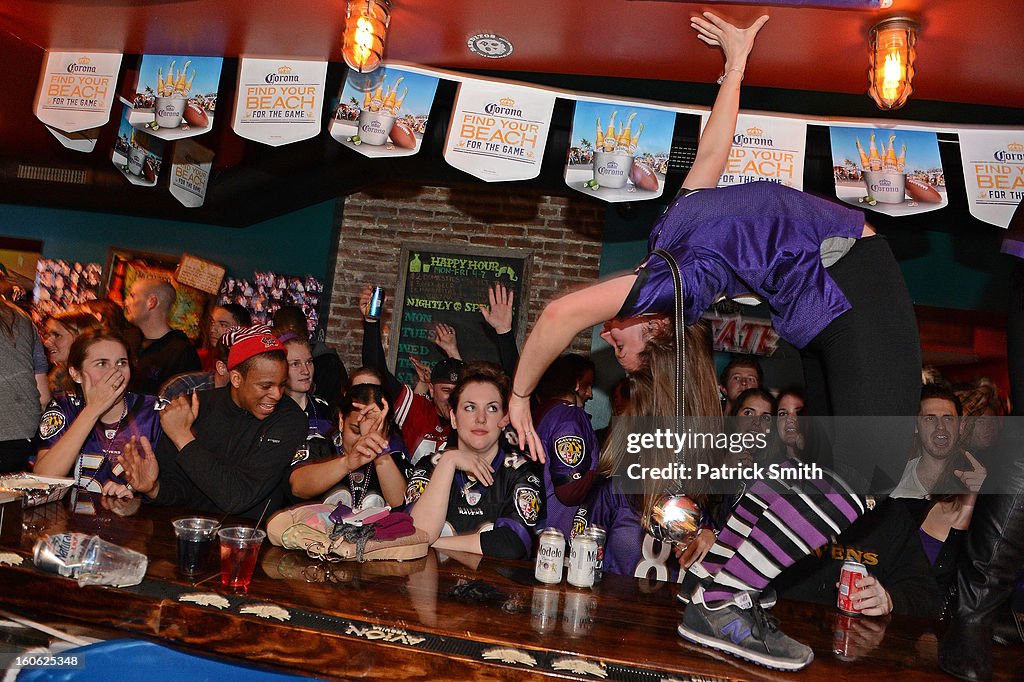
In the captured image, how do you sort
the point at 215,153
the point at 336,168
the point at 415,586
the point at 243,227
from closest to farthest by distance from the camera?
the point at 415,586
the point at 336,168
the point at 215,153
the point at 243,227

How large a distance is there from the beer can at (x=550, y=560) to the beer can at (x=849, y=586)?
0.65 metres

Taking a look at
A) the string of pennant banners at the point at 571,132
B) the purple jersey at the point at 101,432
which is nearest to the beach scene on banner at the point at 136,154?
the string of pennant banners at the point at 571,132

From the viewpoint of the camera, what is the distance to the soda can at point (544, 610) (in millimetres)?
1530

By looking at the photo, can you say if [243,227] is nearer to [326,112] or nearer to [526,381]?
[326,112]

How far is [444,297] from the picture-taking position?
548cm

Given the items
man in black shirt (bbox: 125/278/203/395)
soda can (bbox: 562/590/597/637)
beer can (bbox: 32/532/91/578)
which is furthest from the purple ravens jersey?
man in black shirt (bbox: 125/278/203/395)

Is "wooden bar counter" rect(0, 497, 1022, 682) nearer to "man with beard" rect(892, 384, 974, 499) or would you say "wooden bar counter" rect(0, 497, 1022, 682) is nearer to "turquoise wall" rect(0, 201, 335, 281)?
"man with beard" rect(892, 384, 974, 499)

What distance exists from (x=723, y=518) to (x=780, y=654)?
46.2 inches

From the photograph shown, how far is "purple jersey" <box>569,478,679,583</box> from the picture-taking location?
95.7 inches

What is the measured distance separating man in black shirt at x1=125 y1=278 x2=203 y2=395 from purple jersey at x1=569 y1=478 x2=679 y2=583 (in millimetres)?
2709

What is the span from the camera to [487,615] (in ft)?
5.16

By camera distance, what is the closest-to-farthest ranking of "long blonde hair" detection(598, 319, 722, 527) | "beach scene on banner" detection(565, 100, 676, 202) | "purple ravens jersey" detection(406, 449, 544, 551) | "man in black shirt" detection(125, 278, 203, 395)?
"long blonde hair" detection(598, 319, 722, 527)
"purple ravens jersey" detection(406, 449, 544, 551)
"beach scene on banner" detection(565, 100, 676, 202)
"man in black shirt" detection(125, 278, 203, 395)

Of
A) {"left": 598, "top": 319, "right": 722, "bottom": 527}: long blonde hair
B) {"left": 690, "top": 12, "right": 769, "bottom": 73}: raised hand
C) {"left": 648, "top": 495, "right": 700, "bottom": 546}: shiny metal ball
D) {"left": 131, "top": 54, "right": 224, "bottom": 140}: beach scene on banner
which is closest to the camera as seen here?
{"left": 648, "top": 495, "right": 700, "bottom": 546}: shiny metal ball

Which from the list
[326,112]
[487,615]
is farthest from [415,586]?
[326,112]
